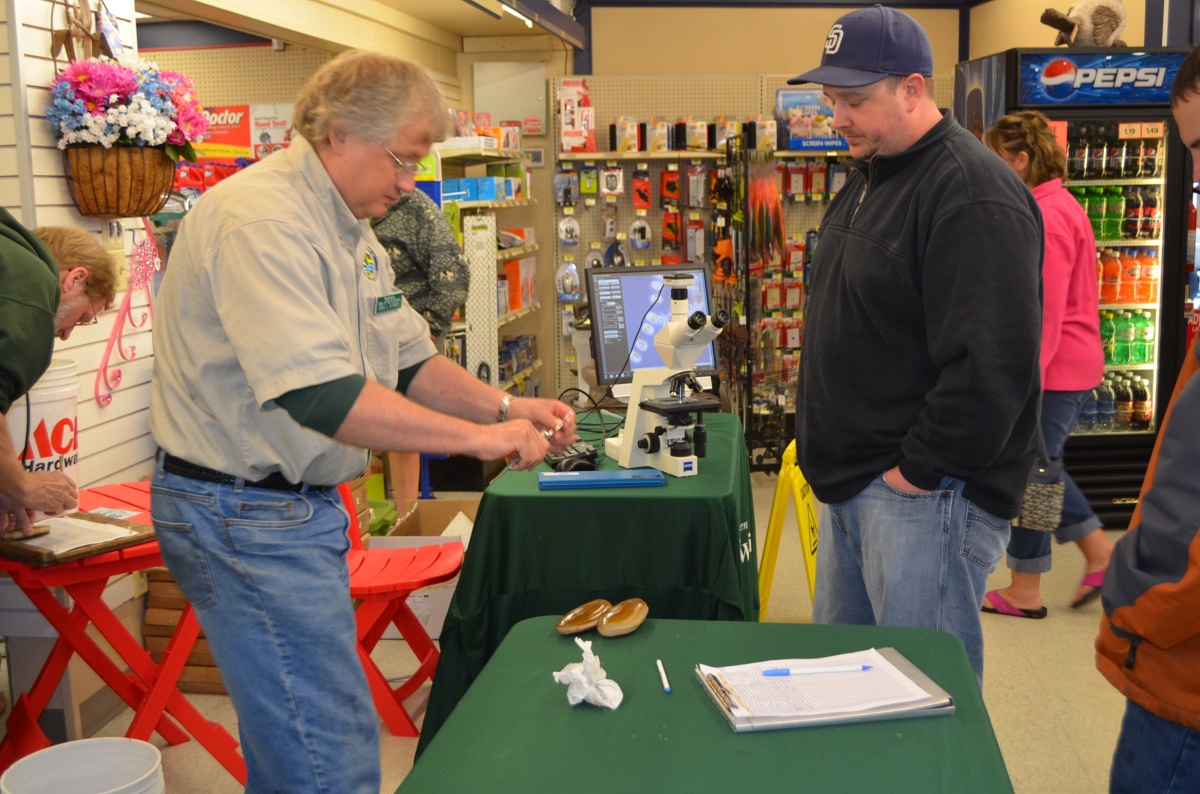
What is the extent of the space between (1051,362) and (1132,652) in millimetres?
2607

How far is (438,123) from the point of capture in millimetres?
2016

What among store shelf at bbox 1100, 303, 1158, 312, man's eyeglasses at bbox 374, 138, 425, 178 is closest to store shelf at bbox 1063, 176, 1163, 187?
store shelf at bbox 1100, 303, 1158, 312

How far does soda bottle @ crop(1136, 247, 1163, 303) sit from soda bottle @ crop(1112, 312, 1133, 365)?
0.16 metres

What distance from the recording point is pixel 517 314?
7402 millimetres

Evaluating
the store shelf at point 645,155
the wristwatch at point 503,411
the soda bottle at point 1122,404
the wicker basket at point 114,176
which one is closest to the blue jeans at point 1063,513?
the soda bottle at point 1122,404

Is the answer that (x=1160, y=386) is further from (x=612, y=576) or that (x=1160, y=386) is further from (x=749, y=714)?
(x=749, y=714)

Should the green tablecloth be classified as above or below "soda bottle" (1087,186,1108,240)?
below

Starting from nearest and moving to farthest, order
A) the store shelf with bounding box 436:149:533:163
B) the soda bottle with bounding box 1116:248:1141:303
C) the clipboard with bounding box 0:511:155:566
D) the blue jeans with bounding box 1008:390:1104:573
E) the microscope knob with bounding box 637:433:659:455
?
the clipboard with bounding box 0:511:155:566, the microscope knob with bounding box 637:433:659:455, the blue jeans with bounding box 1008:390:1104:573, the soda bottle with bounding box 1116:248:1141:303, the store shelf with bounding box 436:149:533:163

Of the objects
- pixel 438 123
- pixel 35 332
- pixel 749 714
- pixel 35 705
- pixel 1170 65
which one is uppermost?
pixel 1170 65

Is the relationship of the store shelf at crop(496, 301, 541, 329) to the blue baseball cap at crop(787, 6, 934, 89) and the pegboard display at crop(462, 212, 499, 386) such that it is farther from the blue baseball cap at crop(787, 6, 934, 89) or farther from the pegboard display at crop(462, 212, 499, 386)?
the blue baseball cap at crop(787, 6, 934, 89)

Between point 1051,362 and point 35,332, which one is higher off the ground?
point 35,332

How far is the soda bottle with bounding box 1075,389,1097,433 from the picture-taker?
571 centimetres

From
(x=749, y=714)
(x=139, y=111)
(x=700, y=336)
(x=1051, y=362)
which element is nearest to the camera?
(x=749, y=714)

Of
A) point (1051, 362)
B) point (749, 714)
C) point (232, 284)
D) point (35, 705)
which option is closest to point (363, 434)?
point (232, 284)
